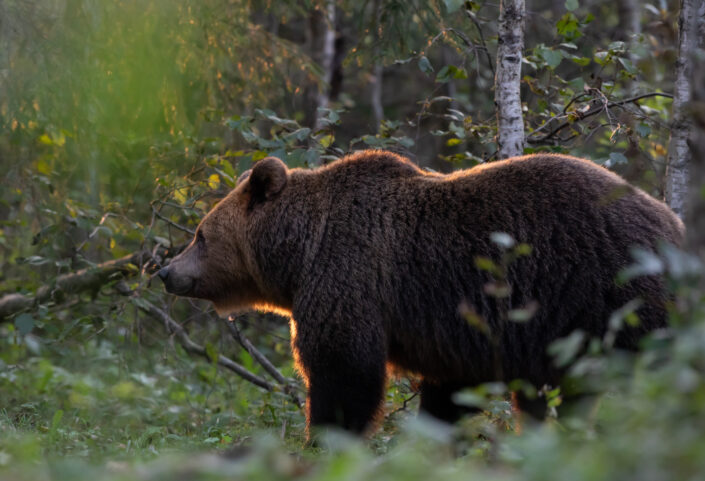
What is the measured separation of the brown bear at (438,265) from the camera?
5008mm

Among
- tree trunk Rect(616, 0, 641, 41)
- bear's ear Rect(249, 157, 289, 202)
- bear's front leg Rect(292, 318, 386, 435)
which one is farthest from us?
tree trunk Rect(616, 0, 641, 41)

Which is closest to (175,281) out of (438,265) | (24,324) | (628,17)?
(24,324)

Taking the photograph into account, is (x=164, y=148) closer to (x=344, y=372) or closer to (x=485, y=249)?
(x=344, y=372)

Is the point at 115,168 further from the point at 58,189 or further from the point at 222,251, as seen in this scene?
the point at 222,251

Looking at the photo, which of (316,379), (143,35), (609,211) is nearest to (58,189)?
(143,35)

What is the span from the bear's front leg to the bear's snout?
124 cm

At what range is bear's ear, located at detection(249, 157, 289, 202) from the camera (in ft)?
19.5

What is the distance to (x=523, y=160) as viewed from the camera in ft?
17.9

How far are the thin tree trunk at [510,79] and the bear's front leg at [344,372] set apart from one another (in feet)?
7.72

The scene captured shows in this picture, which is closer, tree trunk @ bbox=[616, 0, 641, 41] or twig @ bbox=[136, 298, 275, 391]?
twig @ bbox=[136, 298, 275, 391]

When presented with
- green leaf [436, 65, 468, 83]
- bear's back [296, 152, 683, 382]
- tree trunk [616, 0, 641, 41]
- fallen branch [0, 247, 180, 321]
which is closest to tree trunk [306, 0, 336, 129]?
tree trunk [616, 0, 641, 41]

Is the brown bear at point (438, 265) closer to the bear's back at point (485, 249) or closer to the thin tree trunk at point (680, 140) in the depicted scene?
the bear's back at point (485, 249)

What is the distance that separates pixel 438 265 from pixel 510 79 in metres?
2.22

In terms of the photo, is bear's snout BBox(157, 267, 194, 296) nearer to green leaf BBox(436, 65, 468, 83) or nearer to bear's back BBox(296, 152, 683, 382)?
bear's back BBox(296, 152, 683, 382)
